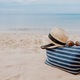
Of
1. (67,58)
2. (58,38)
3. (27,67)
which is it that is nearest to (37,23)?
(27,67)

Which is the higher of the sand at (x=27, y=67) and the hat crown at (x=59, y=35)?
the hat crown at (x=59, y=35)

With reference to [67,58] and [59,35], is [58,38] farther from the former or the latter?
[67,58]

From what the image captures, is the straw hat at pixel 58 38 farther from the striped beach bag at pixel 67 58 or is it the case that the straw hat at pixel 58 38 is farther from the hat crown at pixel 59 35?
the striped beach bag at pixel 67 58

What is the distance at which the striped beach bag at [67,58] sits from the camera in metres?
3.40

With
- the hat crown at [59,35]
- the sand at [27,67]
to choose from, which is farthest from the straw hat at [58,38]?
the sand at [27,67]

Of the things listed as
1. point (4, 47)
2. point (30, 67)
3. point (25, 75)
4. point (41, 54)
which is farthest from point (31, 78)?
point (4, 47)

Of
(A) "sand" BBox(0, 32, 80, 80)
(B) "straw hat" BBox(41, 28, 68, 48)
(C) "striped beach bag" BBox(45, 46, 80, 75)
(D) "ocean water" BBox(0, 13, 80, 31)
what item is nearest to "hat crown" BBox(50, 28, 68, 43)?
(B) "straw hat" BBox(41, 28, 68, 48)

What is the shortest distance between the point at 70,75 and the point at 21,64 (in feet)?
3.00

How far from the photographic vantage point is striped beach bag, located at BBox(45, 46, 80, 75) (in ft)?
11.2

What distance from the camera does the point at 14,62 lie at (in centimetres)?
412

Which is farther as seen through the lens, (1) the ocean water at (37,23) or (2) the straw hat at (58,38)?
(1) the ocean water at (37,23)

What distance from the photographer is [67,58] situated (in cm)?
348

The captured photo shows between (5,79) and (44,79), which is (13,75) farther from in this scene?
(44,79)

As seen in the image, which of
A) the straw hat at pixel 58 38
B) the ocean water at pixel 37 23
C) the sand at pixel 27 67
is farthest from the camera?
the ocean water at pixel 37 23
